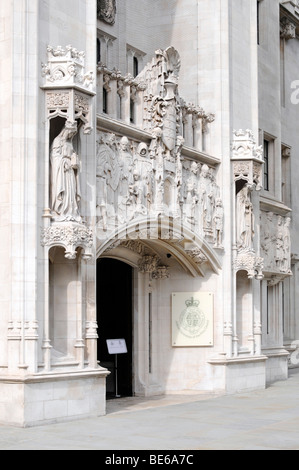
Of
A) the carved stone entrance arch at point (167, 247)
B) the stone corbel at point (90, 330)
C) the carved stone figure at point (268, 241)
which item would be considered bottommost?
the stone corbel at point (90, 330)

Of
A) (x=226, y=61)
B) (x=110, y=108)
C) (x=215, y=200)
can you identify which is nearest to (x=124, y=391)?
(x=215, y=200)

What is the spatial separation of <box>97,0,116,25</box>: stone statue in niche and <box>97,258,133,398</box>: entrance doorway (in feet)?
19.5

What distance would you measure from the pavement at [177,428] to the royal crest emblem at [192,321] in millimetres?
2026

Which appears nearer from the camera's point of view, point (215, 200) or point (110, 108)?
point (110, 108)

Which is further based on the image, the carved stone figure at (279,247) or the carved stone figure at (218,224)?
the carved stone figure at (279,247)

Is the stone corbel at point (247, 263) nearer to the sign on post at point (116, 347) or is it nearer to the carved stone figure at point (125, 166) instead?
the sign on post at point (116, 347)

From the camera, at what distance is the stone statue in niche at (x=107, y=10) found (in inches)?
851

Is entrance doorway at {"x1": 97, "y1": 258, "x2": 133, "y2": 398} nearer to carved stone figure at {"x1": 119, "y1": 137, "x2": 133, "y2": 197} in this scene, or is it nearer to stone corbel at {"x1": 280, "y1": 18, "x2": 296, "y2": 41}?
carved stone figure at {"x1": 119, "y1": 137, "x2": 133, "y2": 197}

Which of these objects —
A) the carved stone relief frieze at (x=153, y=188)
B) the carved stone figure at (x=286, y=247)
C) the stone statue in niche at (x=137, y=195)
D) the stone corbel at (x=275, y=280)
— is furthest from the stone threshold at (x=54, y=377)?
the carved stone figure at (x=286, y=247)

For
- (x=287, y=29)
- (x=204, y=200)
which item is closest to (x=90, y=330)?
(x=204, y=200)

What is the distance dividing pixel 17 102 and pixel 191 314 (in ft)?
27.8
